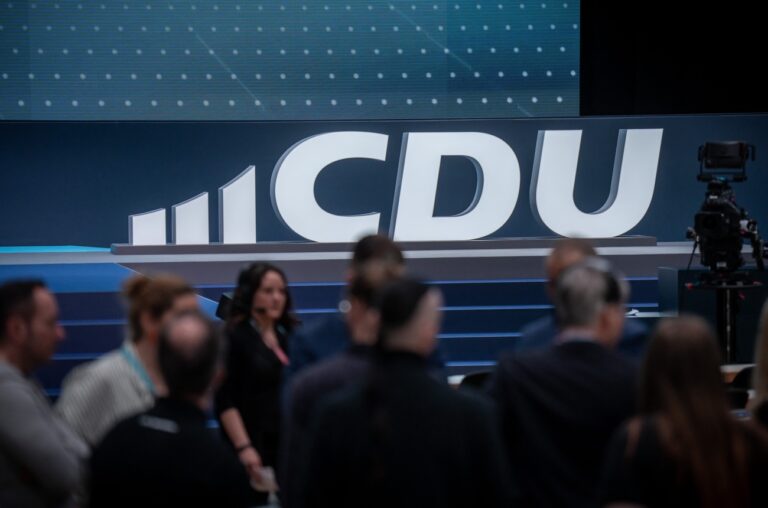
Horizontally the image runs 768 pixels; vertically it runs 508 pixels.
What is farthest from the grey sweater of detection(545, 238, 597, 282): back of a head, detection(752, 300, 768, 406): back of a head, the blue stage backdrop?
the blue stage backdrop

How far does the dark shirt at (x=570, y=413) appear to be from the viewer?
95.9 inches

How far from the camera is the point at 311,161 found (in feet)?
32.3

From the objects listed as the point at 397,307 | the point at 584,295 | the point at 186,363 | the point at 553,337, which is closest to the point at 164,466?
the point at 186,363

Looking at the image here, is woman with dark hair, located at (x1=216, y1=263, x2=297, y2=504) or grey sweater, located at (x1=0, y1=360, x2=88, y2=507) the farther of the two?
woman with dark hair, located at (x1=216, y1=263, x2=297, y2=504)

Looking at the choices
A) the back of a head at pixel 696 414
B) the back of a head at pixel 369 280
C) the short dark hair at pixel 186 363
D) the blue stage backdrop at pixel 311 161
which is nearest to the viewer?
the back of a head at pixel 696 414

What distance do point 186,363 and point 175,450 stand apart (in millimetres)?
183

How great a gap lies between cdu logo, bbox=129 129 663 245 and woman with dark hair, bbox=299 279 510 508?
7663 mm

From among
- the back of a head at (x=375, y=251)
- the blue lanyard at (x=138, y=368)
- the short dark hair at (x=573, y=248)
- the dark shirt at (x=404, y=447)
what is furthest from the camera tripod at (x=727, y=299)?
the dark shirt at (x=404, y=447)

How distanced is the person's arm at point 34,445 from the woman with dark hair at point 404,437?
0.68 m

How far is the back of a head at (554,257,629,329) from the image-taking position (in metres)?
2.50

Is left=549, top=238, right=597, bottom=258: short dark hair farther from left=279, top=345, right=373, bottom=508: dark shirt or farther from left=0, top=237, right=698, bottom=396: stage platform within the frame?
left=0, top=237, right=698, bottom=396: stage platform

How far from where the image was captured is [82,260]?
29.4 ft

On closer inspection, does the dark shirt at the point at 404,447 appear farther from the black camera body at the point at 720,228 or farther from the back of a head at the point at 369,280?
the black camera body at the point at 720,228

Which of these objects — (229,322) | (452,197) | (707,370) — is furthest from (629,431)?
(452,197)
